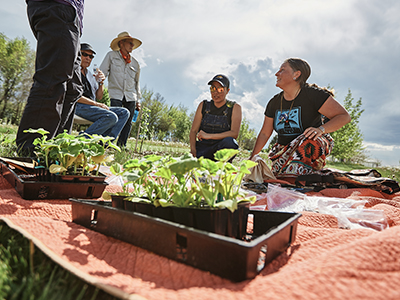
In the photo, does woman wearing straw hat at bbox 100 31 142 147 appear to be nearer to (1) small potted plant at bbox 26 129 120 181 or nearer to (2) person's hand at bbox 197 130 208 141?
(2) person's hand at bbox 197 130 208 141

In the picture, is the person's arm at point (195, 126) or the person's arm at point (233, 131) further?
the person's arm at point (195, 126)

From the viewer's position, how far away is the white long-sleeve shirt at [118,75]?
16.6ft

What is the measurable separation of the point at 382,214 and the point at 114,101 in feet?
16.0

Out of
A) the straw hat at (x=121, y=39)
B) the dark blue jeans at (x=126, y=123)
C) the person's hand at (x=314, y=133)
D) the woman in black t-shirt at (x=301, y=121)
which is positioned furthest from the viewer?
the dark blue jeans at (x=126, y=123)

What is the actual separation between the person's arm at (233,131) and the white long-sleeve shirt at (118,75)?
7.61 ft

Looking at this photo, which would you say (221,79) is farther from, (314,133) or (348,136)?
(348,136)

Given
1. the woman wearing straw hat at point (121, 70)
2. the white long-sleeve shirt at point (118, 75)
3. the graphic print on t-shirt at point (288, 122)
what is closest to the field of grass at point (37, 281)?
the graphic print on t-shirt at point (288, 122)

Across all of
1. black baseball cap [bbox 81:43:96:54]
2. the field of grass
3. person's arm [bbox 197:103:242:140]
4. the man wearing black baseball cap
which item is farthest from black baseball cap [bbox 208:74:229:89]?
the field of grass

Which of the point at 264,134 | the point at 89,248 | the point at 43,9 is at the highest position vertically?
the point at 43,9

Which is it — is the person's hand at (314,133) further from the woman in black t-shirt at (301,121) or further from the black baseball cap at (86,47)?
the black baseball cap at (86,47)

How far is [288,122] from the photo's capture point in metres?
3.23

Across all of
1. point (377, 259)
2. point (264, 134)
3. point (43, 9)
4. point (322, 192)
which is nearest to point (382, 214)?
point (377, 259)

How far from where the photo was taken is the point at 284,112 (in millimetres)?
3281

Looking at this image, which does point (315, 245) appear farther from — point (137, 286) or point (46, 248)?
point (46, 248)
